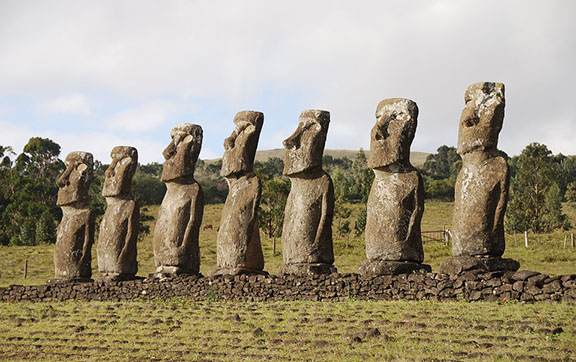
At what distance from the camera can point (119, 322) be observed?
532 inches

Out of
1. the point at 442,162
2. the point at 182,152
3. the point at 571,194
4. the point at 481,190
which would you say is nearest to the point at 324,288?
the point at 481,190

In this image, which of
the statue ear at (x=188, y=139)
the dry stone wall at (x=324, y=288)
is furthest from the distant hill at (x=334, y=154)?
the dry stone wall at (x=324, y=288)

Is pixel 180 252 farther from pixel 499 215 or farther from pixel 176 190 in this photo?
pixel 499 215

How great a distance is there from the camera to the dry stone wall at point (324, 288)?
1142 cm

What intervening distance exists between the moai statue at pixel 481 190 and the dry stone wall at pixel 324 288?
60cm

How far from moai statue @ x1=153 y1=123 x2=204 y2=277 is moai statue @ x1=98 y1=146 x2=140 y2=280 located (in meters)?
0.93

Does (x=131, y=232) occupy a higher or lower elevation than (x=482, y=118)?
lower

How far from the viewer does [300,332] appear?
11.1 meters

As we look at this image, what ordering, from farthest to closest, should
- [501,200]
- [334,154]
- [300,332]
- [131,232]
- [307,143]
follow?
[334,154] → [131,232] → [307,143] → [501,200] → [300,332]

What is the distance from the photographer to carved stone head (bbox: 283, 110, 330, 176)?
49.3 feet

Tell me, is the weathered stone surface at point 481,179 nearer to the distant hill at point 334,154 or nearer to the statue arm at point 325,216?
the statue arm at point 325,216

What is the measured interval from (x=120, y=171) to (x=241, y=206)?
385 cm

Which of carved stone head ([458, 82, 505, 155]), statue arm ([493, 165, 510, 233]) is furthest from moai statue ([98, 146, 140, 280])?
statue arm ([493, 165, 510, 233])

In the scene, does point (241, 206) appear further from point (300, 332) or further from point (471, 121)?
point (471, 121)
